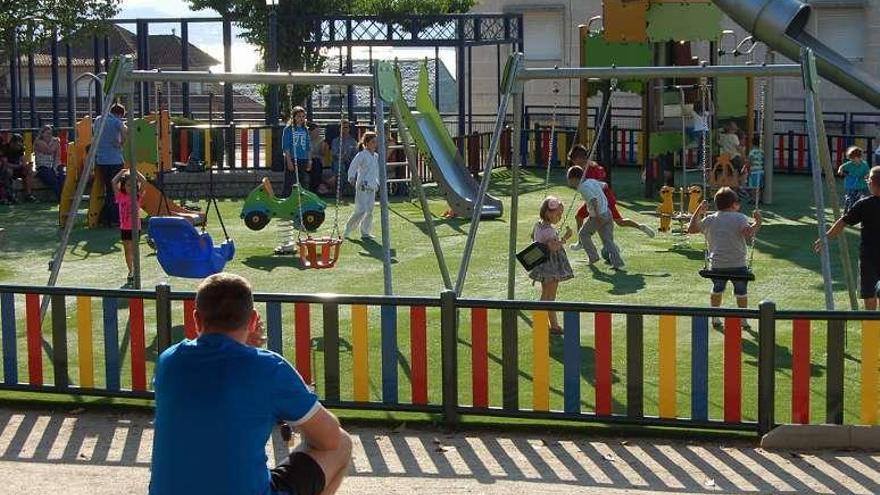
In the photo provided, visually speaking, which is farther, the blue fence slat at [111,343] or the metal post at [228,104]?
the metal post at [228,104]

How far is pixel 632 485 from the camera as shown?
9.25 metres

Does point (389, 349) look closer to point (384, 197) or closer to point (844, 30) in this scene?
point (384, 197)

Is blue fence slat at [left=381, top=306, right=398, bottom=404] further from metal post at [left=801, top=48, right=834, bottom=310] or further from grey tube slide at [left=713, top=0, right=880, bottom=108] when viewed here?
grey tube slide at [left=713, top=0, right=880, bottom=108]

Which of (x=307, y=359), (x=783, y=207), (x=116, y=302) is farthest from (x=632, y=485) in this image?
(x=783, y=207)

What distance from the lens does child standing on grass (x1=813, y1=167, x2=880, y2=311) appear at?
13.2 meters

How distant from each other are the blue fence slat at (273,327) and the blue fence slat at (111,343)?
1158 millimetres

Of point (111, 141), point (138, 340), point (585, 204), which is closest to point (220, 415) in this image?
point (138, 340)

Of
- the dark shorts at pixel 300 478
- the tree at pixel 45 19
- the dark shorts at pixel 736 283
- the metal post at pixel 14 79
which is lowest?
the dark shorts at pixel 736 283

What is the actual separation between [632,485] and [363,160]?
11963 millimetres

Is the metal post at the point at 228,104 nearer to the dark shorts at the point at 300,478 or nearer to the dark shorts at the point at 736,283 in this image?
the dark shorts at the point at 736,283

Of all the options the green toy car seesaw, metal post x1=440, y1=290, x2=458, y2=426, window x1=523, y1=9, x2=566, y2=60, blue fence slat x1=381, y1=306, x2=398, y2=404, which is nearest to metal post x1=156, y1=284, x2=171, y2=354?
blue fence slat x1=381, y1=306, x2=398, y2=404

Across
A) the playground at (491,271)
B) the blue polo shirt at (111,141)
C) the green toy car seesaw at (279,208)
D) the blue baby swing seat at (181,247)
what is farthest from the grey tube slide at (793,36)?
the blue baby swing seat at (181,247)

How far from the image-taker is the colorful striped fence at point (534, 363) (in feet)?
33.4

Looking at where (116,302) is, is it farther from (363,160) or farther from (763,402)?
(363,160)
